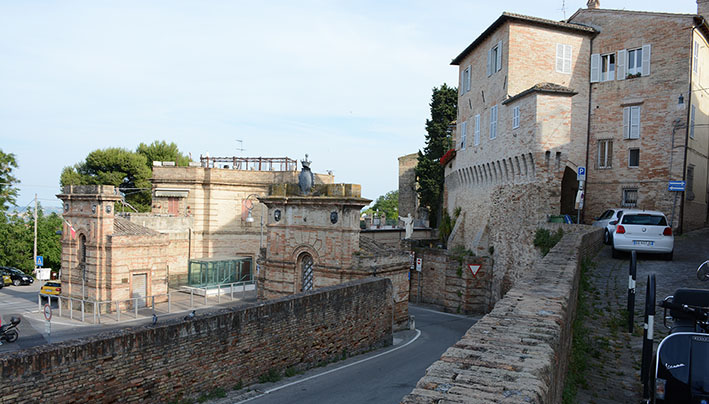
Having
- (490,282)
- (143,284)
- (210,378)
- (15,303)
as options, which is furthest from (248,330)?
(15,303)

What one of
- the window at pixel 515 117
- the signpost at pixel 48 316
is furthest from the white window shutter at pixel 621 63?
the signpost at pixel 48 316

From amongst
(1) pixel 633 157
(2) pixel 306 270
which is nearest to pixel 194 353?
(2) pixel 306 270

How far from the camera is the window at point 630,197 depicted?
2619 centimetres

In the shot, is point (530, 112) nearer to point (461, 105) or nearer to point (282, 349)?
point (461, 105)

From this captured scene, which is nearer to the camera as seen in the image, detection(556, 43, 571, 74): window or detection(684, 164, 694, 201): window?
detection(684, 164, 694, 201): window

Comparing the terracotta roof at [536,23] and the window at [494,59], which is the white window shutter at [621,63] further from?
the window at [494,59]

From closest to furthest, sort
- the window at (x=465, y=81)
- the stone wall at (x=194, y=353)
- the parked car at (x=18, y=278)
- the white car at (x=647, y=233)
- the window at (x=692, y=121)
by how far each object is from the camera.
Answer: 1. the stone wall at (x=194, y=353)
2. the white car at (x=647, y=233)
3. the window at (x=692, y=121)
4. the window at (x=465, y=81)
5. the parked car at (x=18, y=278)

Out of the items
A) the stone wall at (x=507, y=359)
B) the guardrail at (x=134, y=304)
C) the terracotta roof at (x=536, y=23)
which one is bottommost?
the guardrail at (x=134, y=304)

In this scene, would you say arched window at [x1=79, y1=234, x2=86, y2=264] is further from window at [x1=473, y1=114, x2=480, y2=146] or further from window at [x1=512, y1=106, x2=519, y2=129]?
window at [x1=473, y1=114, x2=480, y2=146]

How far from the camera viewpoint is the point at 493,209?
2941 cm

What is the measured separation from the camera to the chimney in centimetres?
2984

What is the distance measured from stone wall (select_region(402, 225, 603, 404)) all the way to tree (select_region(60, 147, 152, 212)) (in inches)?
1890

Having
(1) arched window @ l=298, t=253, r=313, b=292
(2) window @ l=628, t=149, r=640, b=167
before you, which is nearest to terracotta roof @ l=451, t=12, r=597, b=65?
(2) window @ l=628, t=149, r=640, b=167

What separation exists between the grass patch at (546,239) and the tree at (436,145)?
2517 centimetres
